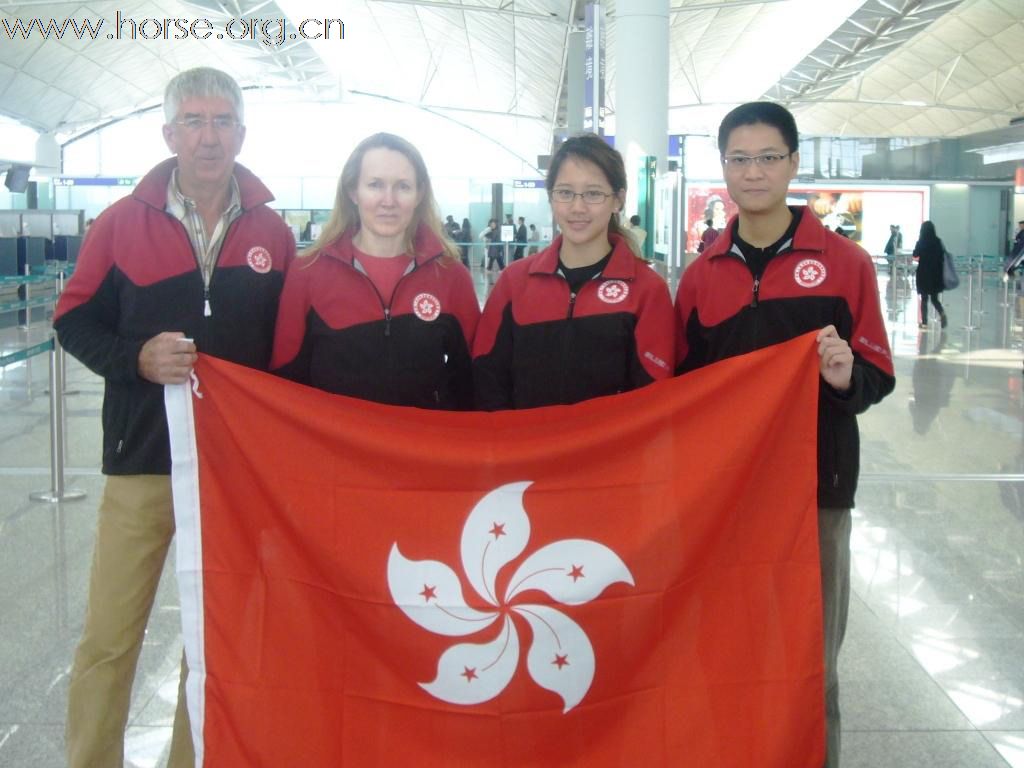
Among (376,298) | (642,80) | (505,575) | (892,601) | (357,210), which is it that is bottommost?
(892,601)

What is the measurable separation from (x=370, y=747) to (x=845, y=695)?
1889 mm

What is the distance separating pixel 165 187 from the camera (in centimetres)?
287

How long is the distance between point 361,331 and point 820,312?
1.21 m

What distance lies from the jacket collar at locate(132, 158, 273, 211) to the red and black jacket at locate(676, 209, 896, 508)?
4.01ft

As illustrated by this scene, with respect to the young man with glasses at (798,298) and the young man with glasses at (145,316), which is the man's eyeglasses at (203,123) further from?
the young man with glasses at (798,298)

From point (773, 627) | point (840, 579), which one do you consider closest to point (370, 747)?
point (773, 627)

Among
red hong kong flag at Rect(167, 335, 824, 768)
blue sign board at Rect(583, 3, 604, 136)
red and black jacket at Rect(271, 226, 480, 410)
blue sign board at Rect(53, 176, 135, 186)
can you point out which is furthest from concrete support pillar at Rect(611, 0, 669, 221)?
blue sign board at Rect(53, 176, 135, 186)

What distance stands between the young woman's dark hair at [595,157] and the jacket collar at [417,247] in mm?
361

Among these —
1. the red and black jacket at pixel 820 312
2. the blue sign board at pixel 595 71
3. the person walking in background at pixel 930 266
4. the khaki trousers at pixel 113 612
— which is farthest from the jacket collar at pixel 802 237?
the person walking in background at pixel 930 266

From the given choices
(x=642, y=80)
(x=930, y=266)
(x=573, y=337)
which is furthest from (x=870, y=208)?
(x=573, y=337)

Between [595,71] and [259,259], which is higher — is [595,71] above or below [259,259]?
above

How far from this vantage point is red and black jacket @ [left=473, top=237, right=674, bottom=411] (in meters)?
2.93

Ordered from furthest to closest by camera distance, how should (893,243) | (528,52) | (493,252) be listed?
(528,52) → (893,243) → (493,252)

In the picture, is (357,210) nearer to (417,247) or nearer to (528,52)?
(417,247)
